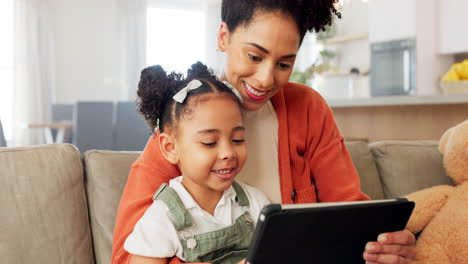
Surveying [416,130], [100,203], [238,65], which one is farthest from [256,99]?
[416,130]

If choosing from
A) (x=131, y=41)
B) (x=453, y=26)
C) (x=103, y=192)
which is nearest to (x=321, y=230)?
(x=103, y=192)

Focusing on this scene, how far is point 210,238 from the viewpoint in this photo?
112 centimetres

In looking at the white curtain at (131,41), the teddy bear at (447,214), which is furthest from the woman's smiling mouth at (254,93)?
the white curtain at (131,41)

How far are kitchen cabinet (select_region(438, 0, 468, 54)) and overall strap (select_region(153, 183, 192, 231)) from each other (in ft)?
14.2

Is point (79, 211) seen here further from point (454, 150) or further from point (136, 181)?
point (454, 150)

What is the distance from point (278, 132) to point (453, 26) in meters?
4.04

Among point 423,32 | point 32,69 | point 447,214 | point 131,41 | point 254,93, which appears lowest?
point 447,214

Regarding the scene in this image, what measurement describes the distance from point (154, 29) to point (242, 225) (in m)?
7.15

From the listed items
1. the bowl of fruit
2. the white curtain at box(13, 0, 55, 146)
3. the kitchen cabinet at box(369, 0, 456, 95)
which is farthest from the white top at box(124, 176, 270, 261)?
the white curtain at box(13, 0, 55, 146)

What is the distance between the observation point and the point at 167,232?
1093mm

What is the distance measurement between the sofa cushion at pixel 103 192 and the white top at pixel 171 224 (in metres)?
0.35

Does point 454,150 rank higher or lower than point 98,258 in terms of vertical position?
higher

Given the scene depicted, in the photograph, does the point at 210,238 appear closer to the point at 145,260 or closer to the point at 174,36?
the point at 145,260

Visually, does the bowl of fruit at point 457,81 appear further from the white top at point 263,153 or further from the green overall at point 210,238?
the green overall at point 210,238
